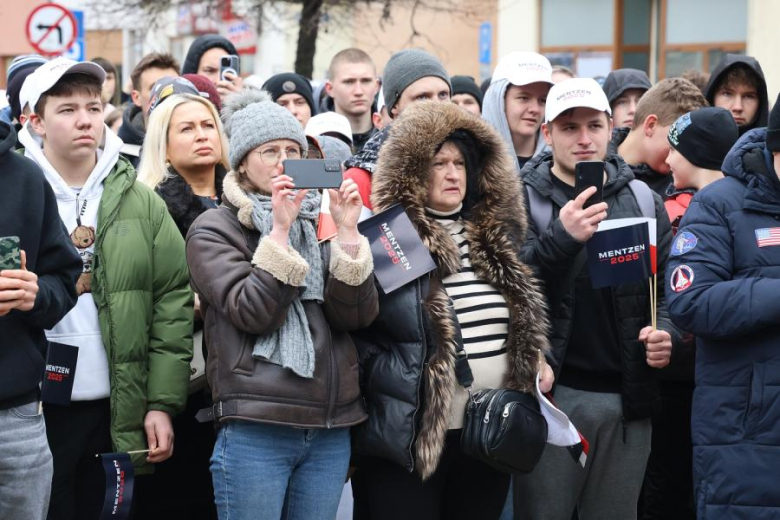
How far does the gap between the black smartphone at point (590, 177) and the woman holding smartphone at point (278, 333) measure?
100 centimetres

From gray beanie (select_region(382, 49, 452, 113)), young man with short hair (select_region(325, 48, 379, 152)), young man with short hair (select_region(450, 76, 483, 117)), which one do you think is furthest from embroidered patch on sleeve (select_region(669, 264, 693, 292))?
young man with short hair (select_region(450, 76, 483, 117))

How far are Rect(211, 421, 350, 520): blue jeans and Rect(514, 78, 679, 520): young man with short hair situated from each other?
104 cm

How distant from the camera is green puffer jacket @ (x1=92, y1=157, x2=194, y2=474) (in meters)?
4.50

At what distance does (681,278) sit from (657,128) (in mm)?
1797

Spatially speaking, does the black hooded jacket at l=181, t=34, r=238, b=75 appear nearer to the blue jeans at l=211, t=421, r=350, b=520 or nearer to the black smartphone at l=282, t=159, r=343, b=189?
the black smartphone at l=282, t=159, r=343, b=189

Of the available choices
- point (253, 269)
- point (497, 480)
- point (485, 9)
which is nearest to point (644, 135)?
point (497, 480)

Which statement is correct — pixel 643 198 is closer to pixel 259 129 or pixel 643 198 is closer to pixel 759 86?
pixel 259 129

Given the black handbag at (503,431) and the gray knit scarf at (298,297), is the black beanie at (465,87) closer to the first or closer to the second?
the gray knit scarf at (298,297)

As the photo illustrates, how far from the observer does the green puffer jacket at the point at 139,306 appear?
450 centimetres

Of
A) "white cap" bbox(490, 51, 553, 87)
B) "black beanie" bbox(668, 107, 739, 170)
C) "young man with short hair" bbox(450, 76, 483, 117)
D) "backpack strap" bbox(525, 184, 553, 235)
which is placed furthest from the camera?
"young man with short hair" bbox(450, 76, 483, 117)

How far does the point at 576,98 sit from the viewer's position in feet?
16.1

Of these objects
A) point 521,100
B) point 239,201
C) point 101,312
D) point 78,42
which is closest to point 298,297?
point 239,201

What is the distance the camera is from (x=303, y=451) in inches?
162

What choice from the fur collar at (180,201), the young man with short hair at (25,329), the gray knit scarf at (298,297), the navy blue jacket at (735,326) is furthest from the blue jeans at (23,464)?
the navy blue jacket at (735,326)
